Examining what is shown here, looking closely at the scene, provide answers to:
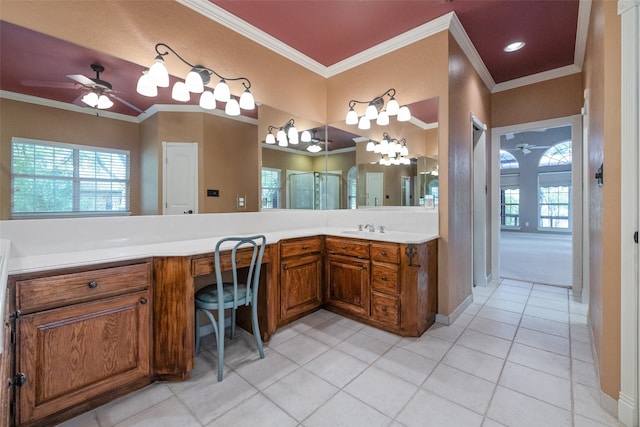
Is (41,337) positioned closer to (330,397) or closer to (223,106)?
(330,397)

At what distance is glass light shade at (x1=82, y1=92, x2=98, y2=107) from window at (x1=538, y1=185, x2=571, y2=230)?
40.7 ft

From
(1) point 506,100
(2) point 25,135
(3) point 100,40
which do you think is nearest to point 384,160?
(1) point 506,100

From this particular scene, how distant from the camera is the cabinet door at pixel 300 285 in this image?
248 cm

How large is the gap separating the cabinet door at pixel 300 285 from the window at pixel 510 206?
1029 cm

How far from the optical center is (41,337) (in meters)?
1.36

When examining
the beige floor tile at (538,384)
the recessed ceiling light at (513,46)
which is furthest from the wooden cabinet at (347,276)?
the recessed ceiling light at (513,46)

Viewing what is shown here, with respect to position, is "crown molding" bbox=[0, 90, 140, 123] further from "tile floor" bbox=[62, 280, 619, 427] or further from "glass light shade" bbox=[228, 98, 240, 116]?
"tile floor" bbox=[62, 280, 619, 427]

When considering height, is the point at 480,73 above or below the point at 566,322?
above

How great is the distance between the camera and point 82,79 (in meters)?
1.80

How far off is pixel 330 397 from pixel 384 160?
2394mm

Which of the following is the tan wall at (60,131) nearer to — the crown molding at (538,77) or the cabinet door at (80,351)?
the cabinet door at (80,351)

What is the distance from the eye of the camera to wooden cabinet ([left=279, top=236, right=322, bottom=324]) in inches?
97.5

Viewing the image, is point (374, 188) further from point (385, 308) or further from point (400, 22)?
point (400, 22)

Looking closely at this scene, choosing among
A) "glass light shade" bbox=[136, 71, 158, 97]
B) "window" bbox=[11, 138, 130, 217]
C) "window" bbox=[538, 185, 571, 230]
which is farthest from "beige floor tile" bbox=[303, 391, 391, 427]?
"window" bbox=[538, 185, 571, 230]
